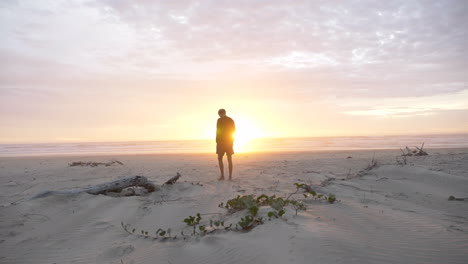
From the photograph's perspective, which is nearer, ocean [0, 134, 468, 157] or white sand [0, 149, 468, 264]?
white sand [0, 149, 468, 264]

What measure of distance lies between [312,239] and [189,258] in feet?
4.15

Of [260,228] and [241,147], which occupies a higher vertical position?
[241,147]

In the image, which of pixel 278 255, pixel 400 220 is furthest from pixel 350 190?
pixel 278 255

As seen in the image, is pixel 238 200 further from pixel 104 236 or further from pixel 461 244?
pixel 461 244

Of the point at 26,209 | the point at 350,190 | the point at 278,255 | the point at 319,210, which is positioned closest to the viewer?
the point at 278,255

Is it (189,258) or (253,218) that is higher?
(253,218)

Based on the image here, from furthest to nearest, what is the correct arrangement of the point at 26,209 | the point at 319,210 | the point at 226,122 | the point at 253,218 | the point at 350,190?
the point at 226,122 < the point at 350,190 < the point at 26,209 < the point at 319,210 < the point at 253,218

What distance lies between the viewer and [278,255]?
2676 mm

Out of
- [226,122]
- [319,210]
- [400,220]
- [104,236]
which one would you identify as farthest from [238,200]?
[226,122]

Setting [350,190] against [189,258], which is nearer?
[189,258]

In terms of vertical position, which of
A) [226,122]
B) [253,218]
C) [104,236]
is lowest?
[104,236]

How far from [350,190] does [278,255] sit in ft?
11.9

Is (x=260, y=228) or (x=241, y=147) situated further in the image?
(x=241, y=147)

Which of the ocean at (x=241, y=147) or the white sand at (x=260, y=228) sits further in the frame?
the ocean at (x=241, y=147)
